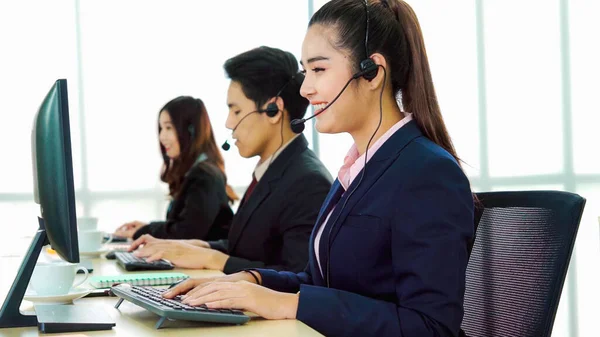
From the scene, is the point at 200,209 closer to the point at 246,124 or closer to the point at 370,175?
the point at 246,124

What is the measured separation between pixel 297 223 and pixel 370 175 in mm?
875

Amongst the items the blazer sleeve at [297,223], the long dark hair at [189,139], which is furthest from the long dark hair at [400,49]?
the long dark hair at [189,139]

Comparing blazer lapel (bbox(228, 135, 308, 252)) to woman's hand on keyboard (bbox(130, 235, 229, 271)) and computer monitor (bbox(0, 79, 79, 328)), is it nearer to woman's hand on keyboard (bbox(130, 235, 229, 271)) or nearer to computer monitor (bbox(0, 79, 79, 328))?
woman's hand on keyboard (bbox(130, 235, 229, 271))

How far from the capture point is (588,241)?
4.43 meters

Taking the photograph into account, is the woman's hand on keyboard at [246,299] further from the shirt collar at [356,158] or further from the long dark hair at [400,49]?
the long dark hair at [400,49]

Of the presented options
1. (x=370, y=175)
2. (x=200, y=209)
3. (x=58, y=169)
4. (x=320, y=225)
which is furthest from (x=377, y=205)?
(x=200, y=209)

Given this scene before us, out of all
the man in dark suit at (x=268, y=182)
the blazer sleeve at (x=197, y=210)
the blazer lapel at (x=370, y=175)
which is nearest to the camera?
the blazer lapel at (x=370, y=175)

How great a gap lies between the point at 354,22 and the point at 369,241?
47 centimetres

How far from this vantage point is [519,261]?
52.3 inches

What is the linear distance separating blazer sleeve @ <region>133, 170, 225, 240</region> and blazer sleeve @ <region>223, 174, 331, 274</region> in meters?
0.95

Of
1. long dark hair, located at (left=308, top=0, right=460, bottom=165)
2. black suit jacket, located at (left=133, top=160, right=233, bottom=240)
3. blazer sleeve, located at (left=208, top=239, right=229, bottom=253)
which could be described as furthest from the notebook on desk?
black suit jacket, located at (left=133, top=160, right=233, bottom=240)

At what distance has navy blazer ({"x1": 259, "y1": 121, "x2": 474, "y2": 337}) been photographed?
49.7 inches

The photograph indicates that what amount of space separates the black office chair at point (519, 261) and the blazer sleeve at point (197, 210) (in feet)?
6.49

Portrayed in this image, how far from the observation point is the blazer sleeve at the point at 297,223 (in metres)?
2.22
